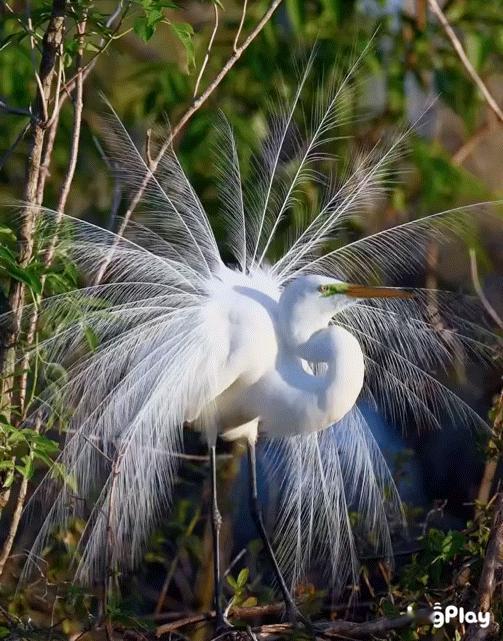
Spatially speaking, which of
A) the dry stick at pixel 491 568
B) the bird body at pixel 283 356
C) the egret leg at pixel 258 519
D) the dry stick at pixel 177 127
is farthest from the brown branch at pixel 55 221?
the dry stick at pixel 491 568

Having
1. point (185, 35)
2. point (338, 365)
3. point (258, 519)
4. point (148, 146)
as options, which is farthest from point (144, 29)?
point (258, 519)

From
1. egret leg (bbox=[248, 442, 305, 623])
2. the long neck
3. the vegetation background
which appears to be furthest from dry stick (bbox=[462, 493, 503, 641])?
egret leg (bbox=[248, 442, 305, 623])

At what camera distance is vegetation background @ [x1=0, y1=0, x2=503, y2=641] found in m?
2.17

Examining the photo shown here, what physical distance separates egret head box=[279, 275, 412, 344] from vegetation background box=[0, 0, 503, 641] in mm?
371

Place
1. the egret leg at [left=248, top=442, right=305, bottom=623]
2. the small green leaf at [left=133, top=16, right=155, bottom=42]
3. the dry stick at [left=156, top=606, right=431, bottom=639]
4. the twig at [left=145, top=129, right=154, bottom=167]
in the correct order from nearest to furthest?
1. the small green leaf at [left=133, top=16, right=155, bottom=42]
2. the dry stick at [left=156, top=606, right=431, bottom=639]
3. the twig at [left=145, top=129, right=154, bottom=167]
4. the egret leg at [left=248, top=442, right=305, bottom=623]

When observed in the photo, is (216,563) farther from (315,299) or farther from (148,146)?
(148,146)

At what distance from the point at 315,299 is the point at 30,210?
0.54m

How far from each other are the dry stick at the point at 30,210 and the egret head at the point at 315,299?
19.3 inches

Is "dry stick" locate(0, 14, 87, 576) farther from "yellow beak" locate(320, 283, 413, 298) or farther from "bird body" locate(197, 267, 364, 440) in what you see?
"yellow beak" locate(320, 283, 413, 298)

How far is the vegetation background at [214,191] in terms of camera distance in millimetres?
2172

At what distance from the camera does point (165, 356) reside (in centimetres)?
238

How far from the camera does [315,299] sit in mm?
2357

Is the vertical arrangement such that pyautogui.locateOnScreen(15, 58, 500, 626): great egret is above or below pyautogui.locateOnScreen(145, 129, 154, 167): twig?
below

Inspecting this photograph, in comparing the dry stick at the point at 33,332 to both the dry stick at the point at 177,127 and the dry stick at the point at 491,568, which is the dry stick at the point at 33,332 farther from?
the dry stick at the point at 491,568
